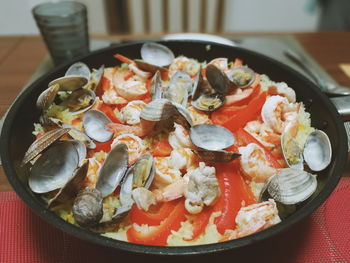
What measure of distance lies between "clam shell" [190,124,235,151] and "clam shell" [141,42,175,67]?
614 millimetres

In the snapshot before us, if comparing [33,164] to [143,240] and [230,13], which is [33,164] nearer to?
[143,240]

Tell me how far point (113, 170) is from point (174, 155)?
8.1 inches

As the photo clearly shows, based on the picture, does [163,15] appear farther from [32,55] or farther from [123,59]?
[123,59]

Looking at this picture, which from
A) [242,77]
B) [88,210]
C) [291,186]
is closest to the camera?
[88,210]

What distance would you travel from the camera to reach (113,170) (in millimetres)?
1052

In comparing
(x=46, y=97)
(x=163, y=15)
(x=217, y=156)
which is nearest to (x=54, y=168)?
(x=46, y=97)

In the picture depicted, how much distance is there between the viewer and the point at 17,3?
3.73 m

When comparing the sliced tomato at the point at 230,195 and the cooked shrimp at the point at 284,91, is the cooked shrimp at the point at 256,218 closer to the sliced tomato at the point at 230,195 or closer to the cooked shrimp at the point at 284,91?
the sliced tomato at the point at 230,195

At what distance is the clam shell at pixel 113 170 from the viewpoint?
1.02 m

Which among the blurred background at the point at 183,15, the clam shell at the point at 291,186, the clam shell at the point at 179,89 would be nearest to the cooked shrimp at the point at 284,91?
the clam shell at the point at 179,89

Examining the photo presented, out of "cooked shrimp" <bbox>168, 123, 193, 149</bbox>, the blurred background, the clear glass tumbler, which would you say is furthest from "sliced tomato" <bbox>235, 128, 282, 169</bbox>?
the blurred background

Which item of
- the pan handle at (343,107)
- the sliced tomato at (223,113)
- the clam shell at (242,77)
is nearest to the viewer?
the pan handle at (343,107)

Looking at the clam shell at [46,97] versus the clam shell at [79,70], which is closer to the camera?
the clam shell at [46,97]

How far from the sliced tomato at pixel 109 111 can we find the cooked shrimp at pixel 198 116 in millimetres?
312
